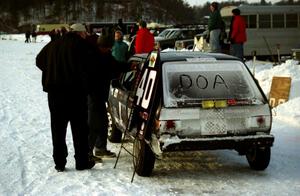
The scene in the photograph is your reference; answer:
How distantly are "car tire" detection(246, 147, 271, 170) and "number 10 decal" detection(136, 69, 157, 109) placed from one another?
4.96 feet

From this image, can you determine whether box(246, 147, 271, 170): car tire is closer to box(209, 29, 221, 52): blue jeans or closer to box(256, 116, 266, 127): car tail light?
→ box(256, 116, 266, 127): car tail light

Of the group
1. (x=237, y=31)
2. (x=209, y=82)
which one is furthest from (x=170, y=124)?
(x=237, y=31)

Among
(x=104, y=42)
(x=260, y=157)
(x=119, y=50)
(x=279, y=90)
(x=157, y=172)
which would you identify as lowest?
(x=157, y=172)

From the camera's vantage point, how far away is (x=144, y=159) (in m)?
6.69

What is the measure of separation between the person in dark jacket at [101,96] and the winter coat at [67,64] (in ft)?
1.04

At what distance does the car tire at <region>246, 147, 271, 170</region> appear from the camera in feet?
22.7

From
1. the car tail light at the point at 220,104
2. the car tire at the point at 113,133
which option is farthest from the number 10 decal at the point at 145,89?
the car tire at the point at 113,133

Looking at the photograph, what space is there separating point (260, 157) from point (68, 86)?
265cm

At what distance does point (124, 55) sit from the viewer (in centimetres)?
1148

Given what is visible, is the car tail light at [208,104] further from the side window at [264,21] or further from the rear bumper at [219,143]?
the side window at [264,21]

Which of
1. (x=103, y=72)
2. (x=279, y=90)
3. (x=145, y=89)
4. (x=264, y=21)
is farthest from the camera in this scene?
Result: (x=264, y=21)

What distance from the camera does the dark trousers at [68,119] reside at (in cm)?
695

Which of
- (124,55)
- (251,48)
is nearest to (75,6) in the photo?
(251,48)

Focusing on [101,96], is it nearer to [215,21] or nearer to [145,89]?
[145,89]
